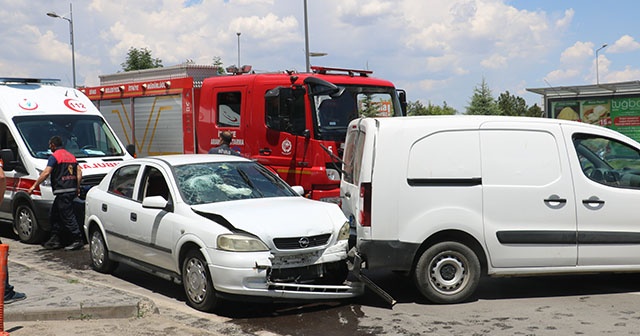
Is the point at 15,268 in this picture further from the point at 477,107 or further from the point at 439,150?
the point at 477,107

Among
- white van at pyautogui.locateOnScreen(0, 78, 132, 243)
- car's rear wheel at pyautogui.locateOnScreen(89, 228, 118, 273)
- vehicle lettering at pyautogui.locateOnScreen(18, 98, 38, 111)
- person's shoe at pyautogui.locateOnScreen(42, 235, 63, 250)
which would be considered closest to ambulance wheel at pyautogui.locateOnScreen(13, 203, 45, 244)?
white van at pyautogui.locateOnScreen(0, 78, 132, 243)

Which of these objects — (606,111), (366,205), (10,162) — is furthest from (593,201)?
(606,111)

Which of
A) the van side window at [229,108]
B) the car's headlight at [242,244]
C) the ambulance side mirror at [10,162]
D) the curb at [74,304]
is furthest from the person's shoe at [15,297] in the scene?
the van side window at [229,108]

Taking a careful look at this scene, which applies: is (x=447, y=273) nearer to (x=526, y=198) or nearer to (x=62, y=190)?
(x=526, y=198)

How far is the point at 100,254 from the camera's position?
9102 mm

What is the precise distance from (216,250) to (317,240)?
1.01 metres

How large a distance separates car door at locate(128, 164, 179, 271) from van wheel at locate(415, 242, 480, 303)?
8.51ft

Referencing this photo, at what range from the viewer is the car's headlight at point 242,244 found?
267 inches

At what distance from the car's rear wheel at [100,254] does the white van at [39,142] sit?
213 centimetres

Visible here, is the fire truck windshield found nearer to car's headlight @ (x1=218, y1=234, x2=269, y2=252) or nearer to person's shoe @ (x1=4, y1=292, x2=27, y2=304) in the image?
car's headlight @ (x1=218, y1=234, x2=269, y2=252)

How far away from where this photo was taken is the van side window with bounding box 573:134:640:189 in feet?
24.6

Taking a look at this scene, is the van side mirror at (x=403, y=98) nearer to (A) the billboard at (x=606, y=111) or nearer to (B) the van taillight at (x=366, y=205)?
(B) the van taillight at (x=366, y=205)

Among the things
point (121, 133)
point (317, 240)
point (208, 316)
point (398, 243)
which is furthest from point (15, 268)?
point (121, 133)

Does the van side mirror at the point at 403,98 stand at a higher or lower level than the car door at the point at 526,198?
higher
